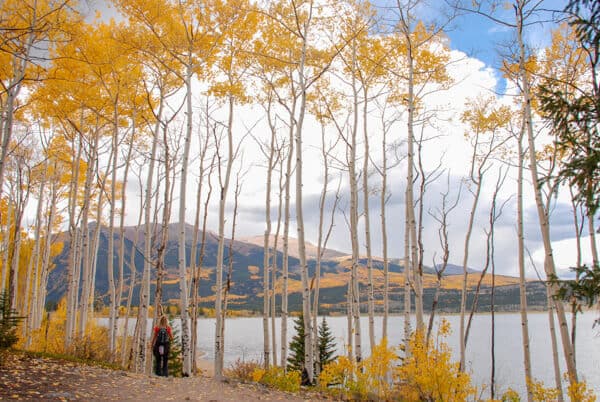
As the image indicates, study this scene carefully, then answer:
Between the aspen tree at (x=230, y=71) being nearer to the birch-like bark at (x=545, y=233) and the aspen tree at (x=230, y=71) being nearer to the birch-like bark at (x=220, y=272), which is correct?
the birch-like bark at (x=220, y=272)

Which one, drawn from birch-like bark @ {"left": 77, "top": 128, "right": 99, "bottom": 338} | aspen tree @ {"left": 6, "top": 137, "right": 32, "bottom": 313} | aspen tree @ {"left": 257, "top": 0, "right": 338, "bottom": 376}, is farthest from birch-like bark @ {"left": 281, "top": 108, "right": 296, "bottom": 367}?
aspen tree @ {"left": 6, "top": 137, "right": 32, "bottom": 313}

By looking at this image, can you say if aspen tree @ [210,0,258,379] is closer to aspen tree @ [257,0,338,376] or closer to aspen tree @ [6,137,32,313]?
aspen tree @ [257,0,338,376]

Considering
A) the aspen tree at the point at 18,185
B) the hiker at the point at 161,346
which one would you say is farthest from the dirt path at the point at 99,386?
the aspen tree at the point at 18,185

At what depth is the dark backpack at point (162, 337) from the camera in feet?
27.4

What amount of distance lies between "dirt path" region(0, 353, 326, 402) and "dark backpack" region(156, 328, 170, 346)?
4.48 feet

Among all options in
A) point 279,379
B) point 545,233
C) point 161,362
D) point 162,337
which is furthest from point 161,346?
point 545,233

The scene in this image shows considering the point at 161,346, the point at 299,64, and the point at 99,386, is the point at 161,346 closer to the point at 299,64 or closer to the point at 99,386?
the point at 99,386

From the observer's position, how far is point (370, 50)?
1062 cm

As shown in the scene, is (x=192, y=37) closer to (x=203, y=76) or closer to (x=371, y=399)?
(x=203, y=76)

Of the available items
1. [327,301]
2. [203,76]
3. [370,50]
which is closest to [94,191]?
[203,76]

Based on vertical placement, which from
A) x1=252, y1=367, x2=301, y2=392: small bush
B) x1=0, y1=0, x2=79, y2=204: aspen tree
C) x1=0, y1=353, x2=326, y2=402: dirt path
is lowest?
x1=252, y1=367, x2=301, y2=392: small bush

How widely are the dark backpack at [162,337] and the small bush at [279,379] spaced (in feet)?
7.25

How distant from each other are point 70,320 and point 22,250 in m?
13.2

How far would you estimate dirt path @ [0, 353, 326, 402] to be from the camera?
514 cm
